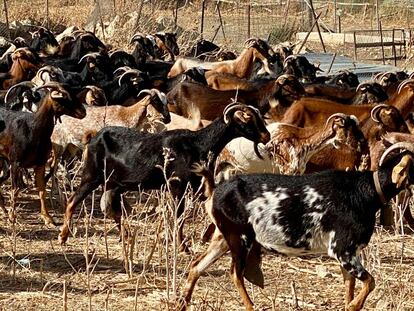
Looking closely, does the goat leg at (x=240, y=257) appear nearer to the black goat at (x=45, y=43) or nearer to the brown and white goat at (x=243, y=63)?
the brown and white goat at (x=243, y=63)

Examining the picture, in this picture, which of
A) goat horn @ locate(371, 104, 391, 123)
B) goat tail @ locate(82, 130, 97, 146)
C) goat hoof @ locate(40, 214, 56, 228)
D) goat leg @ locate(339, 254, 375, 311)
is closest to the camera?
goat leg @ locate(339, 254, 375, 311)

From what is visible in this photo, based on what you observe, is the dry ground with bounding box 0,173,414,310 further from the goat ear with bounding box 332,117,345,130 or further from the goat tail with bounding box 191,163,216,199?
the goat ear with bounding box 332,117,345,130

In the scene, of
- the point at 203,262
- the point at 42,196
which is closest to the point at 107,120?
the point at 42,196

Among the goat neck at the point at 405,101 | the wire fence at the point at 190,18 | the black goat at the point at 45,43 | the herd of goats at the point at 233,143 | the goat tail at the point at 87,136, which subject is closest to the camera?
the herd of goats at the point at 233,143

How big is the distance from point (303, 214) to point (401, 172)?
751mm

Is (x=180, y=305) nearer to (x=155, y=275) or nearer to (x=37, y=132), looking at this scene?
(x=155, y=275)

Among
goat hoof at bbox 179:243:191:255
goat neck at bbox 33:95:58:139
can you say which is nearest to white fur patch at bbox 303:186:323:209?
goat hoof at bbox 179:243:191:255

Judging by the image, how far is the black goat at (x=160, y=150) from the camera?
945 cm

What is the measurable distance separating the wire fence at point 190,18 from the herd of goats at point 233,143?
6.40 meters

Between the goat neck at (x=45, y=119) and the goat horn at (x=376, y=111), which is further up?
the goat neck at (x=45, y=119)

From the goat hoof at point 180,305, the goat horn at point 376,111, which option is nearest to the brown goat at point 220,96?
the goat horn at point 376,111

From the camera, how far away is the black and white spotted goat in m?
7.13

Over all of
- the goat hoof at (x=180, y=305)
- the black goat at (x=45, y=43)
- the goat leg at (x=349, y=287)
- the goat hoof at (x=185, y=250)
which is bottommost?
the goat hoof at (x=185, y=250)

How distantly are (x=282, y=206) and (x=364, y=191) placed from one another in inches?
23.1
